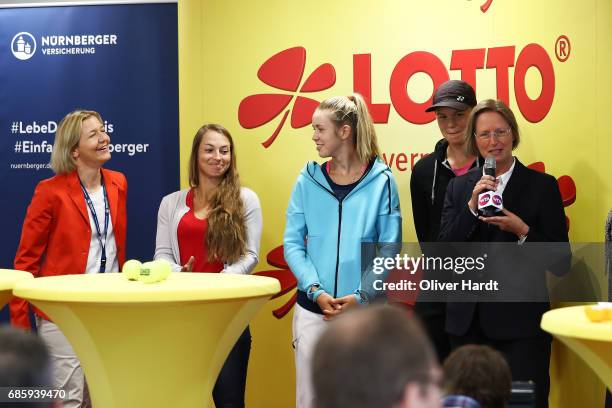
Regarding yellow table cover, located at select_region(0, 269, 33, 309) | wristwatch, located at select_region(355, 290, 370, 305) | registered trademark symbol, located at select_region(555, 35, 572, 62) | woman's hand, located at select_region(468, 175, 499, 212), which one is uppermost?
registered trademark symbol, located at select_region(555, 35, 572, 62)

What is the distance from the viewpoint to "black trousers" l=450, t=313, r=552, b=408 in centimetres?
379

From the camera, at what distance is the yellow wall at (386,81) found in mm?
4691

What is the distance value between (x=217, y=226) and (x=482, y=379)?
2111 millimetres

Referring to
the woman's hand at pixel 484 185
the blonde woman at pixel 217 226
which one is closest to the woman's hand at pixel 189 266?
the blonde woman at pixel 217 226

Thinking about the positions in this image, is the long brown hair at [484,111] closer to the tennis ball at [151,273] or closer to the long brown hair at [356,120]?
the long brown hair at [356,120]

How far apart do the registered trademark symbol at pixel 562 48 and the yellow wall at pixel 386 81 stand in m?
0.02

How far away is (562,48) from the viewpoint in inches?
187

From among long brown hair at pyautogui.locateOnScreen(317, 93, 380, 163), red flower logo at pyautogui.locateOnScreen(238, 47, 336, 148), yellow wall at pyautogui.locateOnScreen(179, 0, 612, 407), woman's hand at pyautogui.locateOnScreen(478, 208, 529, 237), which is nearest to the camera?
woman's hand at pyautogui.locateOnScreen(478, 208, 529, 237)

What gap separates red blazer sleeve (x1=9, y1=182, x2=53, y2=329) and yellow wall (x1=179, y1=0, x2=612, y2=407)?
2.94 feet

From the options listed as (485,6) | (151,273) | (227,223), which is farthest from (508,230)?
(485,6)

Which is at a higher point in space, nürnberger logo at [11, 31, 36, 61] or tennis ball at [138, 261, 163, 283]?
nürnberger logo at [11, 31, 36, 61]

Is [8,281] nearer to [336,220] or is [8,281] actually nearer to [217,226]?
[217,226]

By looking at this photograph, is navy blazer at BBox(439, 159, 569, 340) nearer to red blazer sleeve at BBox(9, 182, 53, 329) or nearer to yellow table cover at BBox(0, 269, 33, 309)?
yellow table cover at BBox(0, 269, 33, 309)

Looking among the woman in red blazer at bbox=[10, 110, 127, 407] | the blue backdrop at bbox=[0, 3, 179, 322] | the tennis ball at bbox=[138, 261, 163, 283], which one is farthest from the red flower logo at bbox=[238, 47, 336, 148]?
the tennis ball at bbox=[138, 261, 163, 283]
